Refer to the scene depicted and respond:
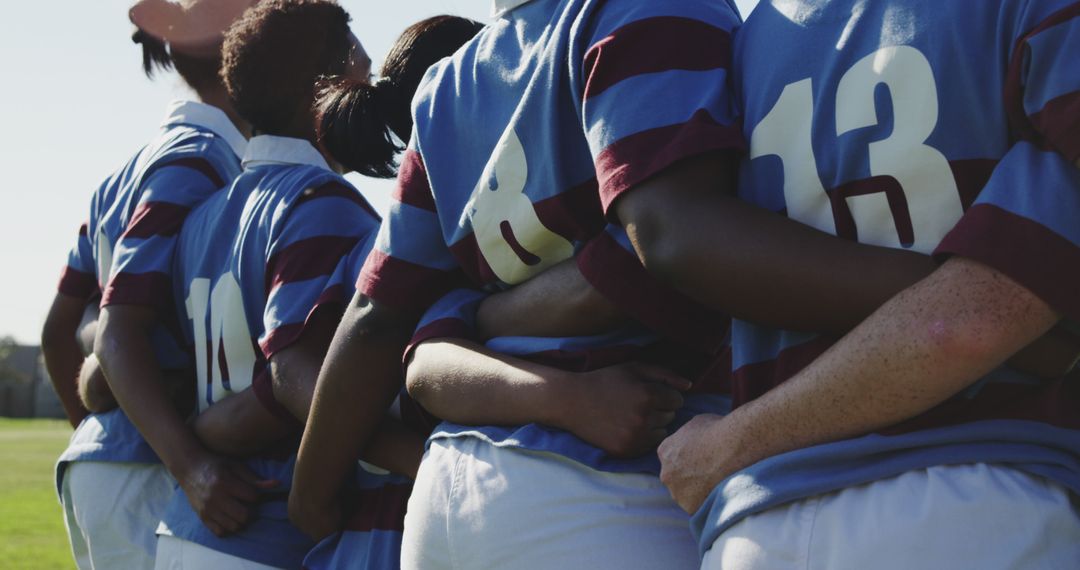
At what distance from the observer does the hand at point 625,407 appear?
1.46 m

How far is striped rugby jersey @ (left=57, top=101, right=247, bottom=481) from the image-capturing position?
2.99 metres

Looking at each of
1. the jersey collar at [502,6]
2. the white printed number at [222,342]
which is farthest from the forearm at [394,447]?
the jersey collar at [502,6]

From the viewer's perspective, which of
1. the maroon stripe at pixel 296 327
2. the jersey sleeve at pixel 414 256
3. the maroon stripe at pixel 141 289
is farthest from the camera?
the maroon stripe at pixel 141 289

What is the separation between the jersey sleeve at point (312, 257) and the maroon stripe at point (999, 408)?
1421 millimetres

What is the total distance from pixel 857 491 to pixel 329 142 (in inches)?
63.4

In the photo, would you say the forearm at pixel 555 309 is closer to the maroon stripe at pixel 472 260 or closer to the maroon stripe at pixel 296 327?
the maroon stripe at pixel 472 260

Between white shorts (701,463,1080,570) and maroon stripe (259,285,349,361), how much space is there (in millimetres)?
1340

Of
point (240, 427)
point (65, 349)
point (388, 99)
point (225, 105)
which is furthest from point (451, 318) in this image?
point (65, 349)

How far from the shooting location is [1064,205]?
Answer: 1099 millimetres

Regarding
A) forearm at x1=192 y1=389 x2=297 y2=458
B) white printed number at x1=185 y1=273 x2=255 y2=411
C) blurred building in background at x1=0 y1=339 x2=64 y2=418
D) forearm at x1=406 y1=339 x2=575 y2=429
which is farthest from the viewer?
blurred building in background at x1=0 y1=339 x2=64 y2=418

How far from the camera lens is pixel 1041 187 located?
1107 mm

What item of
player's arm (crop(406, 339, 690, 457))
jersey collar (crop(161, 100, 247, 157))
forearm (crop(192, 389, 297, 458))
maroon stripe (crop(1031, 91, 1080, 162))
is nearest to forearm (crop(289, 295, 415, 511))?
player's arm (crop(406, 339, 690, 457))

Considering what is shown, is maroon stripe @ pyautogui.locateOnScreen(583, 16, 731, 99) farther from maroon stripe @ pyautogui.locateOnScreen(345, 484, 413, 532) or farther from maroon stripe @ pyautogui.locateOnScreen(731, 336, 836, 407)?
maroon stripe @ pyautogui.locateOnScreen(345, 484, 413, 532)

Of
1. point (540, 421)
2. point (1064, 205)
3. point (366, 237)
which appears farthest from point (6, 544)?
point (1064, 205)
